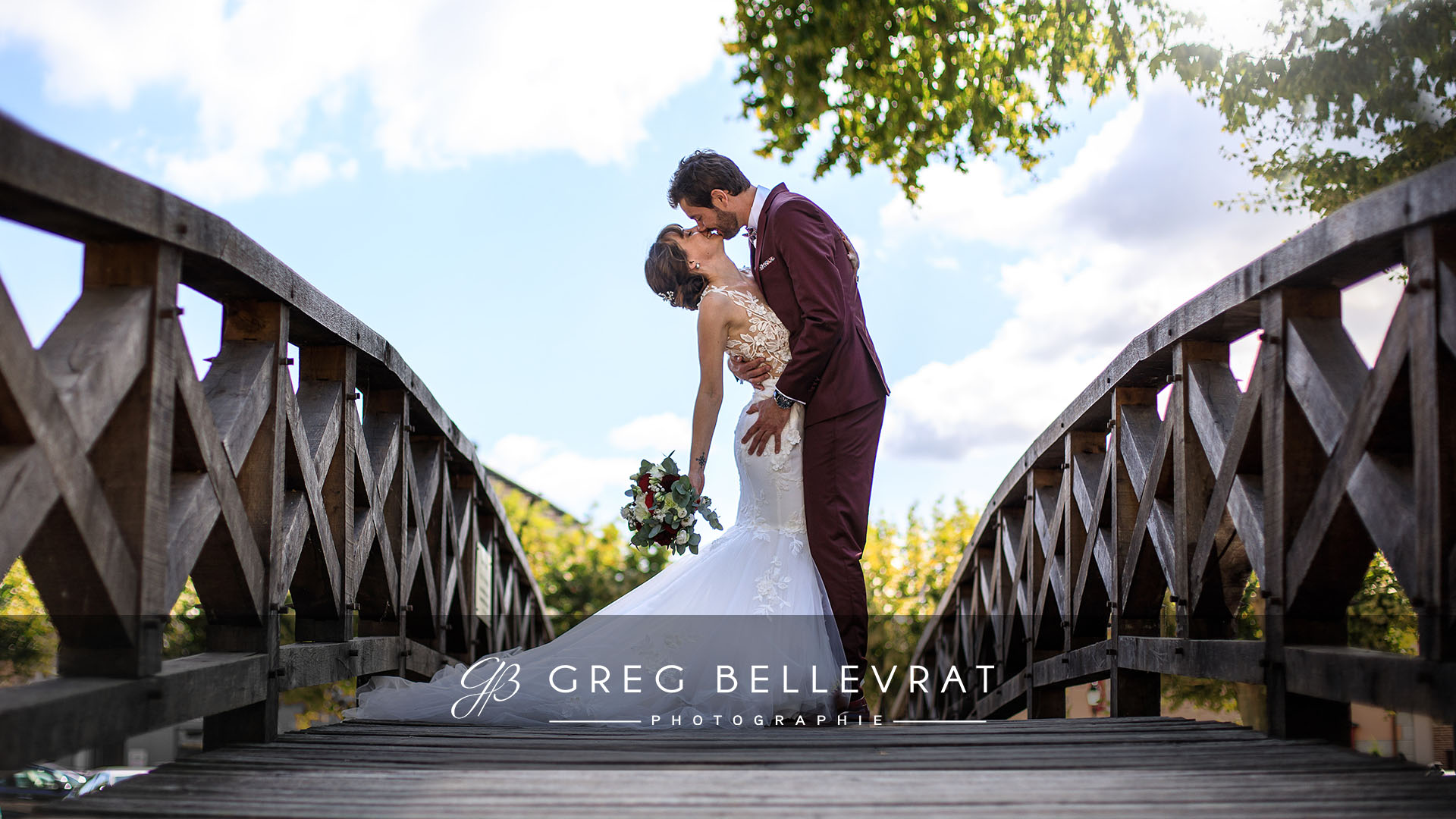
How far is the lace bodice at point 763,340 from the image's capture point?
3.81 meters

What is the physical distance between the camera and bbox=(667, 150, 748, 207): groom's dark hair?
3.95m

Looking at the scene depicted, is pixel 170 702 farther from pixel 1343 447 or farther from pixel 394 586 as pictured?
pixel 1343 447

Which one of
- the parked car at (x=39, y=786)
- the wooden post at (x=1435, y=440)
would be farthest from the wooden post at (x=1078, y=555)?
the parked car at (x=39, y=786)

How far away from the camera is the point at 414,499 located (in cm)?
462

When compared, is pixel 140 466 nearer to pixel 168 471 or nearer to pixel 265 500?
pixel 168 471

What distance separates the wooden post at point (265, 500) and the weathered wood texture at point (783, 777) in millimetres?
113

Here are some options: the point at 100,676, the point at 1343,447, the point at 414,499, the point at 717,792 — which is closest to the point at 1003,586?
the point at 414,499

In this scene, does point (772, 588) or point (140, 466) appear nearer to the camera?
point (140, 466)

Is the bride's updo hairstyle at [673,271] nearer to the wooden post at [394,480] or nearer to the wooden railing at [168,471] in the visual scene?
the wooden railing at [168,471]

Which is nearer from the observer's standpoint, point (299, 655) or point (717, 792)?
point (717, 792)

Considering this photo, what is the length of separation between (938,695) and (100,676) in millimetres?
8015

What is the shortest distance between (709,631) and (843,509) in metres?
0.57

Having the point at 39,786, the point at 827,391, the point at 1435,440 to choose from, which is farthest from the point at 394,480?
the point at 39,786

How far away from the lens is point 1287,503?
106 inches
